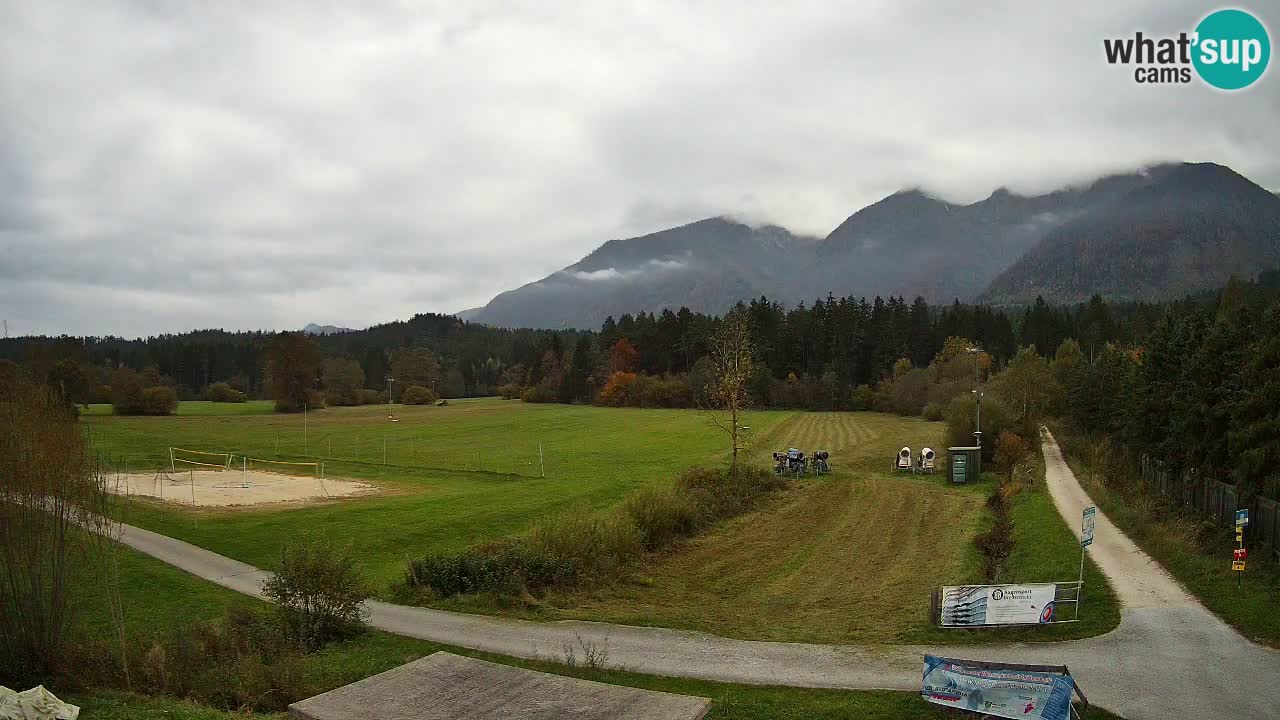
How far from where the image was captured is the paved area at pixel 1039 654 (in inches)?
Result: 576

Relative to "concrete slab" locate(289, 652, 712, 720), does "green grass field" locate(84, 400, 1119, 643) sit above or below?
below

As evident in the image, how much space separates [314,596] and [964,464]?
41201 millimetres

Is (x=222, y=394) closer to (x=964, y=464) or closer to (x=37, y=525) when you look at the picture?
(x=964, y=464)

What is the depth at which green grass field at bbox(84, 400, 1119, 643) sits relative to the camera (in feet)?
74.9

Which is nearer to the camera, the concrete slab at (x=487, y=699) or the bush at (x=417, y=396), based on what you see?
the concrete slab at (x=487, y=699)

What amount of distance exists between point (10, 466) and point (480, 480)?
39.5m

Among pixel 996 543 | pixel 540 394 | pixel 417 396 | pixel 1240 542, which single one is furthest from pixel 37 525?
pixel 417 396

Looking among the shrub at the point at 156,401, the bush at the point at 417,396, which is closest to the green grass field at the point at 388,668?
the shrub at the point at 156,401

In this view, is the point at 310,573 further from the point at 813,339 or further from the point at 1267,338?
the point at 813,339

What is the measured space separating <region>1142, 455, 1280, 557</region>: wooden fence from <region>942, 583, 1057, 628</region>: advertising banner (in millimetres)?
9837

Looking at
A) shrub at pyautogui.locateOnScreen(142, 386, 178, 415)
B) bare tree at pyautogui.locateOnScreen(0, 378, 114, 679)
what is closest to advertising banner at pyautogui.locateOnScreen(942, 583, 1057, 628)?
bare tree at pyautogui.locateOnScreen(0, 378, 114, 679)

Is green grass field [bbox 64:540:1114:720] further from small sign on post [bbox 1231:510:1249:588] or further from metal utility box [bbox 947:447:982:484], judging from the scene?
metal utility box [bbox 947:447:982:484]

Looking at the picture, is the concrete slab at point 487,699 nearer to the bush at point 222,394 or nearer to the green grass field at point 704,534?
the green grass field at point 704,534

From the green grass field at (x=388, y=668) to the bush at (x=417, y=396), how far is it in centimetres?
12699
